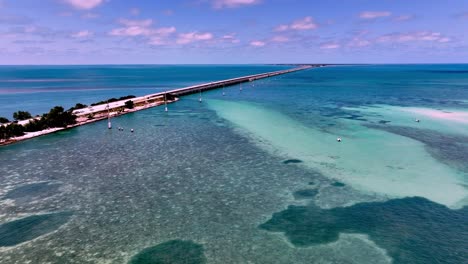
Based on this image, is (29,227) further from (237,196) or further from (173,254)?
(237,196)

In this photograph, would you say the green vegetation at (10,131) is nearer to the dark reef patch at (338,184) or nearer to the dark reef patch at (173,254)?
the dark reef patch at (173,254)

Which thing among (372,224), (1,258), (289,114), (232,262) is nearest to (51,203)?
(1,258)

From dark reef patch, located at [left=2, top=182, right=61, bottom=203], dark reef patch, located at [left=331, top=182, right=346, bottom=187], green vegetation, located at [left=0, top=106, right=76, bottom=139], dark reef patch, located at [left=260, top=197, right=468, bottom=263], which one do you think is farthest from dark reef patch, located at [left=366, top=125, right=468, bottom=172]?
green vegetation, located at [left=0, top=106, right=76, bottom=139]

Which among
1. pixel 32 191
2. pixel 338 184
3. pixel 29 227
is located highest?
pixel 32 191

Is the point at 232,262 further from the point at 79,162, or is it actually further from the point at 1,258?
the point at 79,162

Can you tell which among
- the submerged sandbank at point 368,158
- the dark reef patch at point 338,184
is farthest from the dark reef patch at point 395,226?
the dark reef patch at point 338,184

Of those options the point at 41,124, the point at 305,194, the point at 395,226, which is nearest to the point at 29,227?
the point at 305,194
